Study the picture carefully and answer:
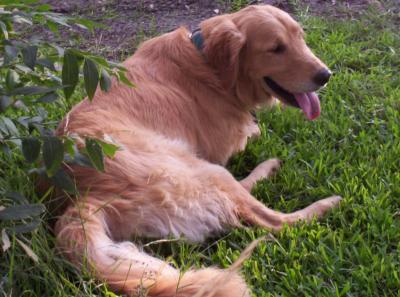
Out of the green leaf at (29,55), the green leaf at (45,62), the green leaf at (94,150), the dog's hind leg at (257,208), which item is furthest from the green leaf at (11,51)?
the dog's hind leg at (257,208)

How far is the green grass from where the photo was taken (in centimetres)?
224

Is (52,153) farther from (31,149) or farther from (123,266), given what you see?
(123,266)

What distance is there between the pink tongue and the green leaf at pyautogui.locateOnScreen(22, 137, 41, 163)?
2003 mm

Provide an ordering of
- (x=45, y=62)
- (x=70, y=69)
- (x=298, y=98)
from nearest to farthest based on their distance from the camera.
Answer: (x=70, y=69) < (x=45, y=62) < (x=298, y=98)

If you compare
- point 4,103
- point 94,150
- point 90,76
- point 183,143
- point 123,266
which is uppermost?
point 90,76

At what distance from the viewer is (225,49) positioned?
3.38 m

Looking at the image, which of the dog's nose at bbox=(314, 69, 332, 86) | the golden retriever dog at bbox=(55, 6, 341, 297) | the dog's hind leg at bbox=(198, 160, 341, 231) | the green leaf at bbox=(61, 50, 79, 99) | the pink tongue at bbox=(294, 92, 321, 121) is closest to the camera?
the green leaf at bbox=(61, 50, 79, 99)

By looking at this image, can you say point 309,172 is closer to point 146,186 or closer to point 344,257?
point 344,257

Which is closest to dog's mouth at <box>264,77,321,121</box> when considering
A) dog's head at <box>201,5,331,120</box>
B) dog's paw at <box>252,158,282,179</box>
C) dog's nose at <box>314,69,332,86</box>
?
dog's head at <box>201,5,331,120</box>

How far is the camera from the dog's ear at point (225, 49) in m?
3.36

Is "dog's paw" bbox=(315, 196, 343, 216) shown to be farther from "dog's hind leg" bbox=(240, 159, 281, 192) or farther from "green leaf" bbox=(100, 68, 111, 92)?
"green leaf" bbox=(100, 68, 111, 92)

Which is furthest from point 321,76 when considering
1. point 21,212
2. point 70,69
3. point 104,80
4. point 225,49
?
Answer: point 21,212

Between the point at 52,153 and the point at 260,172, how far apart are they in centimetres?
167

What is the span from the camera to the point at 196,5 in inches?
227
